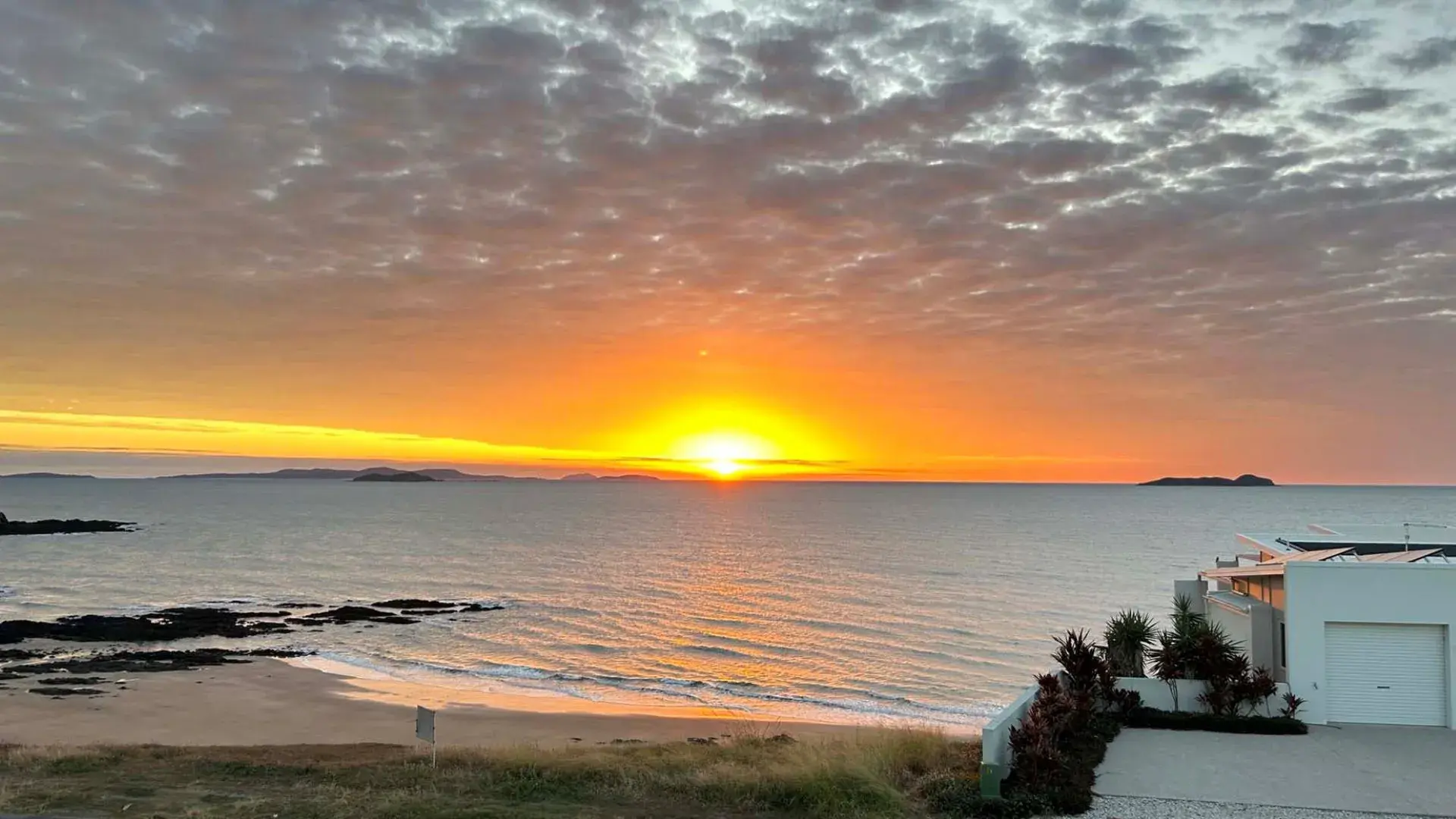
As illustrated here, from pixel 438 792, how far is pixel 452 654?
84.9 feet

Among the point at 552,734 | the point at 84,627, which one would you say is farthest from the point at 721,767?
the point at 84,627

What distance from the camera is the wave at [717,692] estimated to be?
29.3 meters

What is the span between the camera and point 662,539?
103 m

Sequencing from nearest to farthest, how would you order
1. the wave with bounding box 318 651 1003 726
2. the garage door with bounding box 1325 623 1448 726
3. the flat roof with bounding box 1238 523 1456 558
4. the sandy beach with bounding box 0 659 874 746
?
1. the garage door with bounding box 1325 623 1448 726
2. the flat roof with bounding box 1238 523 1456 558
3. the sandy beach with bounding box 0 659 874 746
4. the wave with bounding box 318 651 1003 726

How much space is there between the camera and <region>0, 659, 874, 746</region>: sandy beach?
25234 mm

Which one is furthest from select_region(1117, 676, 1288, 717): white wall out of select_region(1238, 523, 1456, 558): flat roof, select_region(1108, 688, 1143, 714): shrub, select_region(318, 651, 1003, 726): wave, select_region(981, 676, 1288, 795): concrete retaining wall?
select_region(318, 651, 1003, 726): wave

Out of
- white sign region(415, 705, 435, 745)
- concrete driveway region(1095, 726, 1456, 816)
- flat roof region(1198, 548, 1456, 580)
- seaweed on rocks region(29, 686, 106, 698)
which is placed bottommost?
seaweed on rocks region(29, 686, 106, 698)

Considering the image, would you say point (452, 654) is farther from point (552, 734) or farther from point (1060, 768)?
point (1060, 768)

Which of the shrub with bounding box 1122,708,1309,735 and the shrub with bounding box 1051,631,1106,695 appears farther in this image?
the shrub with bounding box 1051,631,1106,695

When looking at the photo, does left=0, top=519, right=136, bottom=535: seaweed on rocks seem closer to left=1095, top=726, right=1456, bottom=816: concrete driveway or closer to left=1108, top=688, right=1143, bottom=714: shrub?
left=1108, top=688, right=1143, bottom=714: shrub

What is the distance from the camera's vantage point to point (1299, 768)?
49.4 feet

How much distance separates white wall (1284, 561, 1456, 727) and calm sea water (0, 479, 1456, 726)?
11285mm

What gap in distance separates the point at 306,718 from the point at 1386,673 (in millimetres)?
25522

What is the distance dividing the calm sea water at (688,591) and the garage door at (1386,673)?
11.5m
